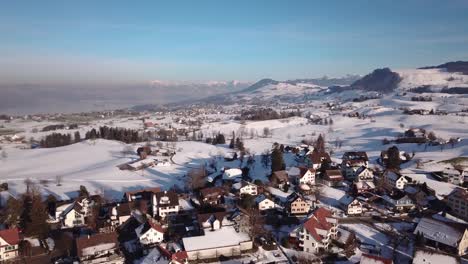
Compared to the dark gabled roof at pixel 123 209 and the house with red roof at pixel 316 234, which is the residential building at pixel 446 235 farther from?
the dark gabled roof at pixel 123 209

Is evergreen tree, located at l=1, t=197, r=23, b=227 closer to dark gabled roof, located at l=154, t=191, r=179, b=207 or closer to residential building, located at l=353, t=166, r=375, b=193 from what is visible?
dark gabled roof, located at l=154, t=191, r=179, b=207

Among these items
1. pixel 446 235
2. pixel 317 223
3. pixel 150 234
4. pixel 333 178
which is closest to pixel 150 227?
pixel 150 234

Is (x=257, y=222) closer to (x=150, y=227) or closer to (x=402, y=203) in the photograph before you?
(x=150, y=227)

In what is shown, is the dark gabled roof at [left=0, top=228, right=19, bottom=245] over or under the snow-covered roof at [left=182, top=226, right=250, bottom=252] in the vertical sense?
over

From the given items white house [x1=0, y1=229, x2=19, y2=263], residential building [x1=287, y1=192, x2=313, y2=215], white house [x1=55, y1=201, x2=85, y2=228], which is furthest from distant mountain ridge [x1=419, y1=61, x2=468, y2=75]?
white house [x1=0, y1=229, x2=19, y2=263]

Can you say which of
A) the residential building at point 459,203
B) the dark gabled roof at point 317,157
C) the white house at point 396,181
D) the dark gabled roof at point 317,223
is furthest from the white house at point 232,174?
the residential building at point 459,203
